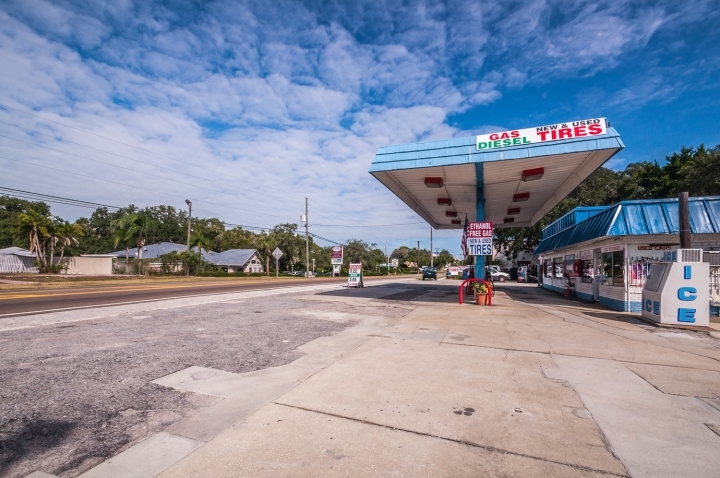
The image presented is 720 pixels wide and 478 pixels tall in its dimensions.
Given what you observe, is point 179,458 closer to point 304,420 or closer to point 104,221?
point 304,420

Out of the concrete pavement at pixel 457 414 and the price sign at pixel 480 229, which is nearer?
the concrete pavement at pixel 457 414

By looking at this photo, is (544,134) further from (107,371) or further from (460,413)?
(107,371)

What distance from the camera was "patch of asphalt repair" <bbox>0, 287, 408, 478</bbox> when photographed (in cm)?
327

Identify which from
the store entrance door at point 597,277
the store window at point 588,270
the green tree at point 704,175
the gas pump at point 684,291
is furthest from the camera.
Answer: the green tree at point 704,175

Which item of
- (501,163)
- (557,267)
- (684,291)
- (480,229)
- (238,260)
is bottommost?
(238,260)

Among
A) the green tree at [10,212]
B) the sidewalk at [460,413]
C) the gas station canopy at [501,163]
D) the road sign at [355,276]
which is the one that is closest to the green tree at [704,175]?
the gas station canopy at [501,163]

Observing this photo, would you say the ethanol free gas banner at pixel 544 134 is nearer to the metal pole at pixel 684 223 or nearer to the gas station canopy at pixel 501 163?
the gas station canopy at pixel 501 163

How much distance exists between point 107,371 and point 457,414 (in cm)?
503

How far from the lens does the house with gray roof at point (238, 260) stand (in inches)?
2542

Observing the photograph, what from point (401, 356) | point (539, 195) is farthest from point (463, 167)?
point (401, 356)

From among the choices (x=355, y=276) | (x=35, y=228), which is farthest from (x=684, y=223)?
(x=35, y=228)

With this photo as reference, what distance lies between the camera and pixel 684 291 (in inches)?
389

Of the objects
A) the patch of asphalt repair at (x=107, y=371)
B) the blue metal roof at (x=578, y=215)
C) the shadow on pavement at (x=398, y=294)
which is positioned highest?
the blue metal roof at (x=578, y=215)

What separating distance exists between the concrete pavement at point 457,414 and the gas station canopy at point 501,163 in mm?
6868
